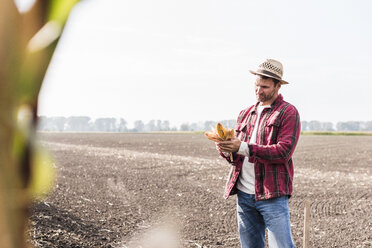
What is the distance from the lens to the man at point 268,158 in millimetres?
2886

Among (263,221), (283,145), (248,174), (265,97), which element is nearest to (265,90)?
(265,97)

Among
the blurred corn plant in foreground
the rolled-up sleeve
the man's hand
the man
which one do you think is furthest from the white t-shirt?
the blurred corn plant in foreground

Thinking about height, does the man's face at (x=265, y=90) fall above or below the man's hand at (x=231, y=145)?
above

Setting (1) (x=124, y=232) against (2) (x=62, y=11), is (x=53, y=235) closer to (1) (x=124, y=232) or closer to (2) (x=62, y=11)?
(1) (x=124, y=232)

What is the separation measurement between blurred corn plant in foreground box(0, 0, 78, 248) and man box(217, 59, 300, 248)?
2.57m

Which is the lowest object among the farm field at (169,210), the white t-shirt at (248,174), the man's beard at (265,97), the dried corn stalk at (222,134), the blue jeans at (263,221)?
the farm field at (169,210)

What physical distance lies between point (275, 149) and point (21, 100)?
2.75 m

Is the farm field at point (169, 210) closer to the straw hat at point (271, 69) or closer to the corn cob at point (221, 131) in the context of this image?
the corn cob at point (221, 131)

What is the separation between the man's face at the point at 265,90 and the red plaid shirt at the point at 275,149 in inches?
2.6

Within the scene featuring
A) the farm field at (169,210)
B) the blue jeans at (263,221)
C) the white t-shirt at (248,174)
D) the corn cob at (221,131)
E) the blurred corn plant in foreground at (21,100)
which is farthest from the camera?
the farm field at (169,210)

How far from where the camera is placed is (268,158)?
2844mm

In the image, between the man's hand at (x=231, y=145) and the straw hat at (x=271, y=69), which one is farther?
the straw hat at (x=271, y=69)

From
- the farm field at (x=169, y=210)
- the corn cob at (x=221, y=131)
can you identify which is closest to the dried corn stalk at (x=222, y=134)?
Result: the corn cob at (x=221, y=131)

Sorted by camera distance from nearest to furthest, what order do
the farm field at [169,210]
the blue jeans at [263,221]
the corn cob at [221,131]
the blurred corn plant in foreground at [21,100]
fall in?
the blurred corn plant in foreground at [21,100]
the corn cob at [221,131]
the blue jeans at [263,221]
the farm field at [169,210]
